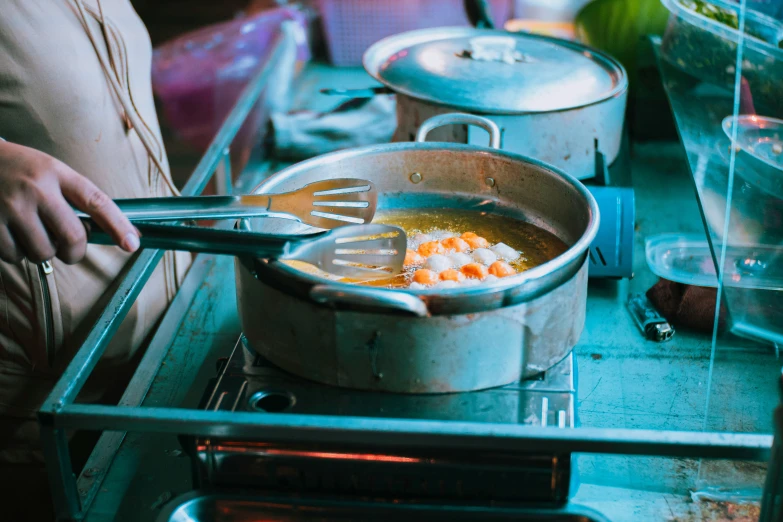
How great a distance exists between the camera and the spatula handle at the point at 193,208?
3.48ft

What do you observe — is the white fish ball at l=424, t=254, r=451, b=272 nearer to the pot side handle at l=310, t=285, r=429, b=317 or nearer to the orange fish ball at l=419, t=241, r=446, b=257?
the orange fish ball at l=419, t=241, r=446, b=257

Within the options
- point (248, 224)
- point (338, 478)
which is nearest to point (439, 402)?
point (338, 478)

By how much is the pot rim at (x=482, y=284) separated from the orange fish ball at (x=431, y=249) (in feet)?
0.74

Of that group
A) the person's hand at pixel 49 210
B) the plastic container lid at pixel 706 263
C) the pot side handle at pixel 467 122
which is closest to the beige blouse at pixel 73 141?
the person's hand at pixel 49 210

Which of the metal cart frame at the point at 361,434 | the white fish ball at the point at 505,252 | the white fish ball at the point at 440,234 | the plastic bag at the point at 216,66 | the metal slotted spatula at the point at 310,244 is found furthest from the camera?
the plastic bag at the point at 216,66

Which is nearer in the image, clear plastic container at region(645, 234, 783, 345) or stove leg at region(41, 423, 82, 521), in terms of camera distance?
stove leg at region(41, 423, 82, 521)

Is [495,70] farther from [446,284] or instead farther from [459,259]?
[446,284]

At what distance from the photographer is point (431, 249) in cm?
133

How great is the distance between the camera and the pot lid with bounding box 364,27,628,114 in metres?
1.68

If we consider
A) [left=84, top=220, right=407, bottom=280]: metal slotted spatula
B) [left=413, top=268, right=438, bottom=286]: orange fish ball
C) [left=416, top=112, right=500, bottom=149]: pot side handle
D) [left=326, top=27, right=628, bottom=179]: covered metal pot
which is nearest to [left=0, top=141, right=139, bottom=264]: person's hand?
[left=84, top=220, right=407, bottom=280]: metal slotted spatula

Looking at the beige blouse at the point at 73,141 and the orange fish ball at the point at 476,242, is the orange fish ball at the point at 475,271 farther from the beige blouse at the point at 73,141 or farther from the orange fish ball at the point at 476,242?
the beige blouse at the point at 73,141

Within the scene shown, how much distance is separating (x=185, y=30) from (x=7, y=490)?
4.93 meters

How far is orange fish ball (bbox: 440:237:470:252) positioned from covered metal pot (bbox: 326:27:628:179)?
1.32 ft

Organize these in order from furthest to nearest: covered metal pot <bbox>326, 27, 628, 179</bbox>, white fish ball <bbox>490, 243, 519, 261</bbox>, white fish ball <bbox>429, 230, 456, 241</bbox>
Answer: covered metal pot <bbox>326, 27, 628, 179</bbox>
white fish ball <bbox>429, 230, 456, 241</bbox>
white fish ball <bbox>490, 243, 519, 261</bbox>
